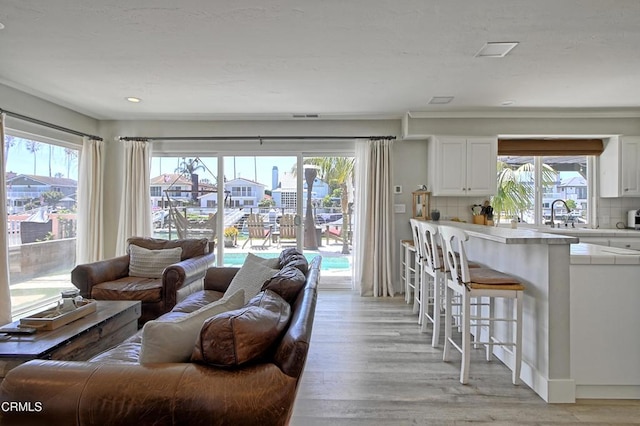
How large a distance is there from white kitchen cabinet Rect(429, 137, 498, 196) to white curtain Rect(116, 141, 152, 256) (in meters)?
4.02

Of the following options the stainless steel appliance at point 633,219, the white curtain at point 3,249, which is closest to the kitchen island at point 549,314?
the stainless steel appliance at point 633,219

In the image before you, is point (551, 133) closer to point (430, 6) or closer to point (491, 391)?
point (430, 6)

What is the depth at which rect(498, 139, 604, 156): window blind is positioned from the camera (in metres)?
5.04

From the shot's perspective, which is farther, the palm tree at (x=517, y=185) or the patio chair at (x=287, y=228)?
the patio chair at (x=287, y=228)

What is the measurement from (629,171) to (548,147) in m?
0.99

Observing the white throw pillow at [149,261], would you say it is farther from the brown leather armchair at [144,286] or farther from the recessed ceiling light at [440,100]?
the recessed ceiling light at [440,100]

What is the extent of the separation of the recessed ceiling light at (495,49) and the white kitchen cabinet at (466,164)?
6.08ft

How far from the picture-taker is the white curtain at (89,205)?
4945mm

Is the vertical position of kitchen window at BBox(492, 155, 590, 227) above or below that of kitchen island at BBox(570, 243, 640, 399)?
above

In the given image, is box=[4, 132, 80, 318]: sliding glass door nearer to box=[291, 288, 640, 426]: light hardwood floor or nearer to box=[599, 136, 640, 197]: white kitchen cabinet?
box=[291, 288, 640, 426]: light hardwood floor

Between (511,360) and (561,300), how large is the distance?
697mm

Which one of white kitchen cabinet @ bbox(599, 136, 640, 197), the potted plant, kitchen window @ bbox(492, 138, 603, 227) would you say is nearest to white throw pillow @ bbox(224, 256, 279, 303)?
the potted plant

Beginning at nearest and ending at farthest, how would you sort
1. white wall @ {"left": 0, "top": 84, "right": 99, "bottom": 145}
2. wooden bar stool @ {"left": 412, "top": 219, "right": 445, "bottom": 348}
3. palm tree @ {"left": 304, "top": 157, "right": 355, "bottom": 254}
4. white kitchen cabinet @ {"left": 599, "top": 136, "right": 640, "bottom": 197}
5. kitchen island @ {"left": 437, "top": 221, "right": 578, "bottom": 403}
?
kitchen island @ {"left": 437, "top": 221, "right": 578, "bottom": 403}
wooden bar stool @ {"left": 412, "top": 219, "right": 445, "bottom": 348}
white wall @ {"left": 0, "top": 84, "right": 99, "bottom": 145}
white kitchen cabinet @ {"left": 599, "top": 136, "right": 640, "bottom": 197}
palm tree @ {"left": 304, "top": 157, "right": 355, "bottom": 254}

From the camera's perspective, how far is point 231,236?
17.9ft
